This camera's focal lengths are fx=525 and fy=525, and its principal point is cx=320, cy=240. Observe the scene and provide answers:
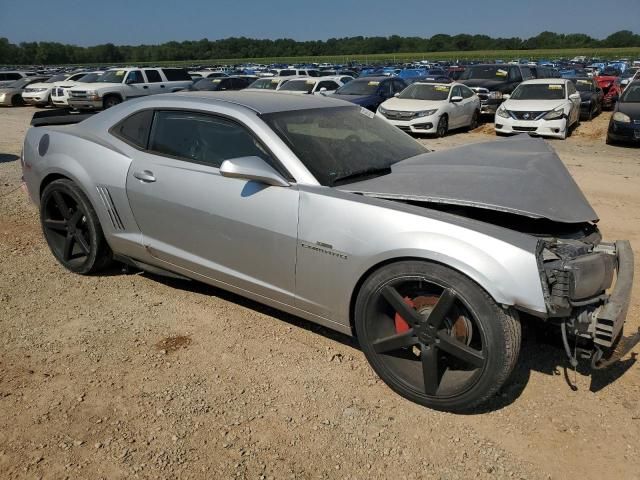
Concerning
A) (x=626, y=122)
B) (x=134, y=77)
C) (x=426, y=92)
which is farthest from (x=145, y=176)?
(x=134, y=77)

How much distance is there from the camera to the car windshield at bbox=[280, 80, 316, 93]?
17.8m

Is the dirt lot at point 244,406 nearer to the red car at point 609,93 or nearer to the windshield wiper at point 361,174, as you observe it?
the windshield wiper at point 361,174

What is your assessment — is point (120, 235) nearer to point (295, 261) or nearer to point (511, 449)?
point (295, 261)

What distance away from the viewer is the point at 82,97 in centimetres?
1877

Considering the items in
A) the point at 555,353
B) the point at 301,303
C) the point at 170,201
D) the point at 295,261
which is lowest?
the point at 555,353

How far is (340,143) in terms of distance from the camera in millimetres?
3432

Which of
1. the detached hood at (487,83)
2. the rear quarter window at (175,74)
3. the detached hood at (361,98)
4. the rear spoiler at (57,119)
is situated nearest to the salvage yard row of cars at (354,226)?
the rear spoiler at (57,119)

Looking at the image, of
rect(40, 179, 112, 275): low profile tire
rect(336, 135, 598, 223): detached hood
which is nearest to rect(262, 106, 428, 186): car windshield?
rect(336, 135, 598, 223): detached hood

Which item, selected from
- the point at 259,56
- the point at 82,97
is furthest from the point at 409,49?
the point at 82,97

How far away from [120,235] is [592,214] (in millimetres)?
3137

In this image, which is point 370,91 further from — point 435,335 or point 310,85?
point 435,335

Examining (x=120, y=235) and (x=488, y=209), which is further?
(x=120, y=235)

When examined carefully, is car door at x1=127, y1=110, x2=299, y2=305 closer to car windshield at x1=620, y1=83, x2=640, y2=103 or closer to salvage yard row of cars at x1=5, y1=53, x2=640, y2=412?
salvage yard row of cars at x1=5, y1=53, x2=640, y2=412

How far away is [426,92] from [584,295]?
42.7 feet
